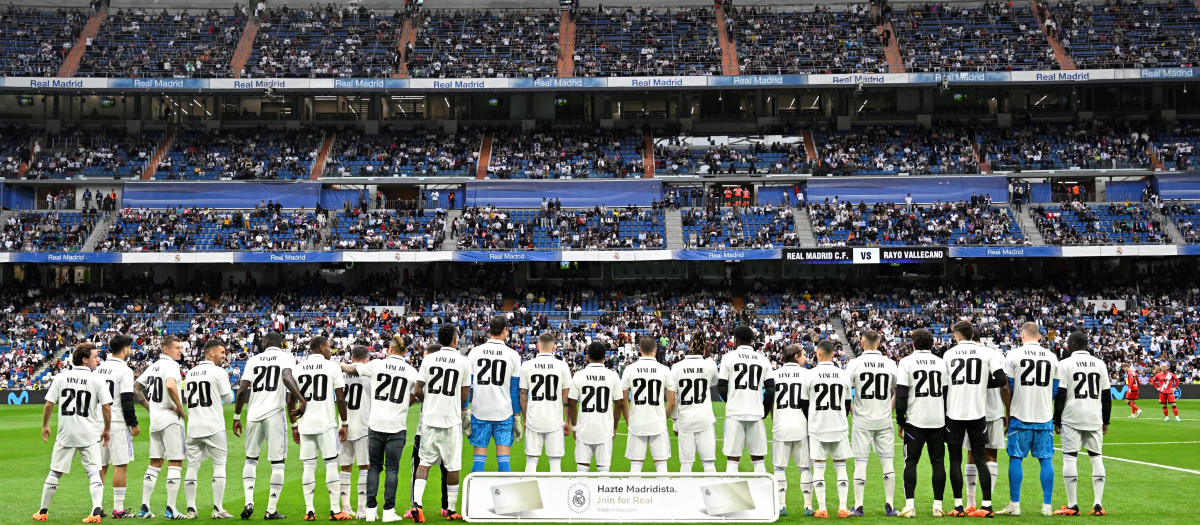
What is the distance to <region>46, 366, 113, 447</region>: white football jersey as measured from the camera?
1209cm

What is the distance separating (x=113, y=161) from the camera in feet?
180

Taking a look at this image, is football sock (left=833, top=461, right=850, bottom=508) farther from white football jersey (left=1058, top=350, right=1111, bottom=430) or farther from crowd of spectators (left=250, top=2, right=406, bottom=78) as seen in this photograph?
crowd of spectators (left=250, top=2, right=406, bottom=78)

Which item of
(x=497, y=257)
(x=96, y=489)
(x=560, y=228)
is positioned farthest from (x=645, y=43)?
(x=96, y=489)

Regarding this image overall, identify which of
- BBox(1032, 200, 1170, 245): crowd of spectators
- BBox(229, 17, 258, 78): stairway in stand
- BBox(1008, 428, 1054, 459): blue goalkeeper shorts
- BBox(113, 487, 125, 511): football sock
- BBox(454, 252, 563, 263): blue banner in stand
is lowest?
BBox(113, 487, 125, 511): football sock

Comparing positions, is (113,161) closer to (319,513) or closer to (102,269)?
(102,269)

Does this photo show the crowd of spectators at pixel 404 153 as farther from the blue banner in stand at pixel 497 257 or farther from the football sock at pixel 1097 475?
the football sock at pixel 1097 475

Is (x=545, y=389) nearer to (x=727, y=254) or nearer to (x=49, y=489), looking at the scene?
(x=49, y=489)

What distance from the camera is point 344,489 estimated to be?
12.1 meters

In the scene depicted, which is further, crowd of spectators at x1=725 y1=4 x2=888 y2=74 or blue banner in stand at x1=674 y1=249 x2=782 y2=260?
crowd of spectators at x1=725 y1=4 x2=888 y2=74

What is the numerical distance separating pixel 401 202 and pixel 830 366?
44.3 m

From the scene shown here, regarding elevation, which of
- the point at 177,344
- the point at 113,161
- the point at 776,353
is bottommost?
the point at 776,353

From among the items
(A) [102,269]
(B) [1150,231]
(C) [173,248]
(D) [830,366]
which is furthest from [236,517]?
(B) [1150,231]

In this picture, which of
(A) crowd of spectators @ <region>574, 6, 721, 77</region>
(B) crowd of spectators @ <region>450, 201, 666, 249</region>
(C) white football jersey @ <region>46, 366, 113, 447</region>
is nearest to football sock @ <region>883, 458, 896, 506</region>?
(C) white football jersey @ <region>46, 366, 113, 447</region>

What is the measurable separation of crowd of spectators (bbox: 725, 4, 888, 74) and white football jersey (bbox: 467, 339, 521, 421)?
47029 millimetres
